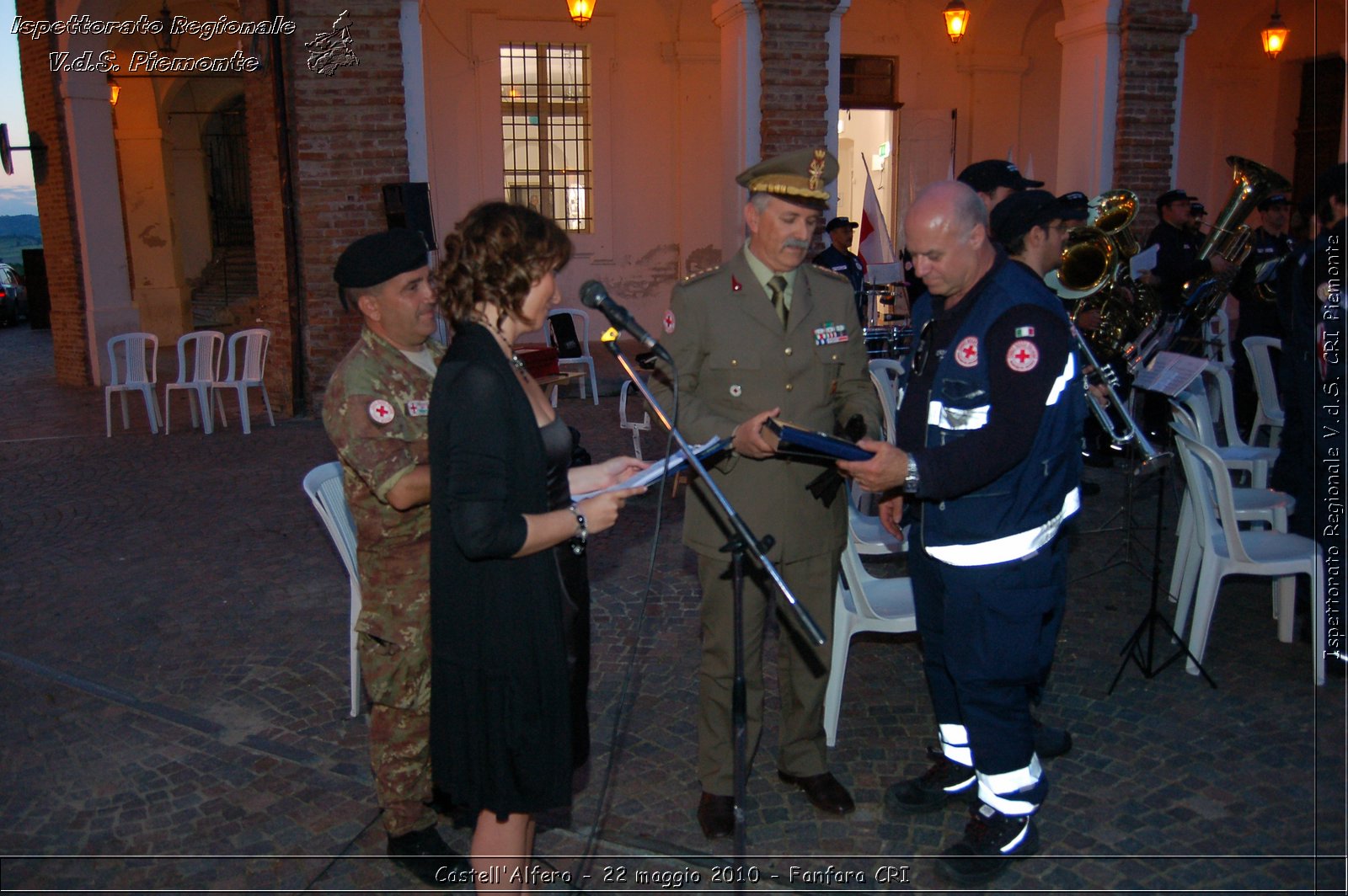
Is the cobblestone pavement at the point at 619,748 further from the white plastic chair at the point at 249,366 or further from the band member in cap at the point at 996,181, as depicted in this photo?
the white plastic chair at the point at 249,366

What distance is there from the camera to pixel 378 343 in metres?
3.09

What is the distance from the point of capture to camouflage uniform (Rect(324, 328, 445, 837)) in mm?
2943

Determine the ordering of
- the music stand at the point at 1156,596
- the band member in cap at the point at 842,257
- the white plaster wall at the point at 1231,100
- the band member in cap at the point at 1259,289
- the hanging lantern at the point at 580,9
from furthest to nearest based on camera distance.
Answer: the white plaster wall at the point at 1231,100, the hanging lantern at the point at 580,9, the band member in cap at the point at 842,257, the band member in cap at the point at 1259,289, the music stand at the point at 1156,596

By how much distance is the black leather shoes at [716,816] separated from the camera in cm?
338

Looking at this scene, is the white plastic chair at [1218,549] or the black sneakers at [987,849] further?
the white plastic chair at [1218,549]

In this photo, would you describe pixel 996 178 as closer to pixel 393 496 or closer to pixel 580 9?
pixel 393 496

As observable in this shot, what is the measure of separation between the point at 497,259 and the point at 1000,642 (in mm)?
1816

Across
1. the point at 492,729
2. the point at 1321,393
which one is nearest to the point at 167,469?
the point at 492,729

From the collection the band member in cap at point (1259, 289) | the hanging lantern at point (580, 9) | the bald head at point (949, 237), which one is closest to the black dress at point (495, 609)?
the bald head at point (949, 237)

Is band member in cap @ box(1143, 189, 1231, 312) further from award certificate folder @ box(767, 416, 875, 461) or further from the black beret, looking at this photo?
the black beret

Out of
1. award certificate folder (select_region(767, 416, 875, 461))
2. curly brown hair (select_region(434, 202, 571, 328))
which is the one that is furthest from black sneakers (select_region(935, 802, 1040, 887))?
curly brown hair (select_region(434, 202, 571, 328))

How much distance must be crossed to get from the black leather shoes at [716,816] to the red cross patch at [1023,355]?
5.55 ft

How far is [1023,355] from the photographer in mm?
2863

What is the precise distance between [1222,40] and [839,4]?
853 centimetres
